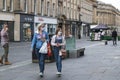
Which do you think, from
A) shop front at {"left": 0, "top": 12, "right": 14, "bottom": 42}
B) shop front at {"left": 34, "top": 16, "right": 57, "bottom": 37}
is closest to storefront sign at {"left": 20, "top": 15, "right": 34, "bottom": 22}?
shop front at {"left": 0, "top": 12, "right": 14, "bottom": 42}

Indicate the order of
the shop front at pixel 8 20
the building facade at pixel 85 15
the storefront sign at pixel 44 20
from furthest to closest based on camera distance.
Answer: the building facade at pixel 85 15 → the storefront sign at pixel 44 20 → the shop front at pixel 8 20

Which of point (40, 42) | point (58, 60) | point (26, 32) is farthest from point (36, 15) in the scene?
point (40, 42)

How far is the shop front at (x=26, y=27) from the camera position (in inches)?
1998

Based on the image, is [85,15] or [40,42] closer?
[40,42]

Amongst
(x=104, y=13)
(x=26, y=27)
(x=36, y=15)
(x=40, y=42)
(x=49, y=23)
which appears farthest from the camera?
(x=104, y=13)

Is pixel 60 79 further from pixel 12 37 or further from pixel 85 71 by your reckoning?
pixel 12 37

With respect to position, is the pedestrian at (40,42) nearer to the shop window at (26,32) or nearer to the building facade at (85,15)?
the shop window at (26,32)

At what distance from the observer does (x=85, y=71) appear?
574 inches

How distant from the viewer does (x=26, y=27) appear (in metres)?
52.7

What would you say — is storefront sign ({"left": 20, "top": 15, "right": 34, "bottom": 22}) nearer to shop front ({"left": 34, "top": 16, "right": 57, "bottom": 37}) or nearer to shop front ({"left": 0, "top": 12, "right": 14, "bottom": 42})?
shop front ({"left": 0, "top": 12, "right": 14, "bottom": 42})

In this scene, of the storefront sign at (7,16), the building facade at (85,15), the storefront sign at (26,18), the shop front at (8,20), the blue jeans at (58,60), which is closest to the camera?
the blue jeans at (58,60)

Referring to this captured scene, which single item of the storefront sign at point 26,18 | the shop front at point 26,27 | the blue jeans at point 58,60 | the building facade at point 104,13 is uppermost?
the building facade at point 104,13

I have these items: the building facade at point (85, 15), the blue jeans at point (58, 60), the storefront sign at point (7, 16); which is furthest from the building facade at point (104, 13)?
the blue jeans at point (58, 60)

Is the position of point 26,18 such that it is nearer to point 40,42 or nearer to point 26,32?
point 26,32
